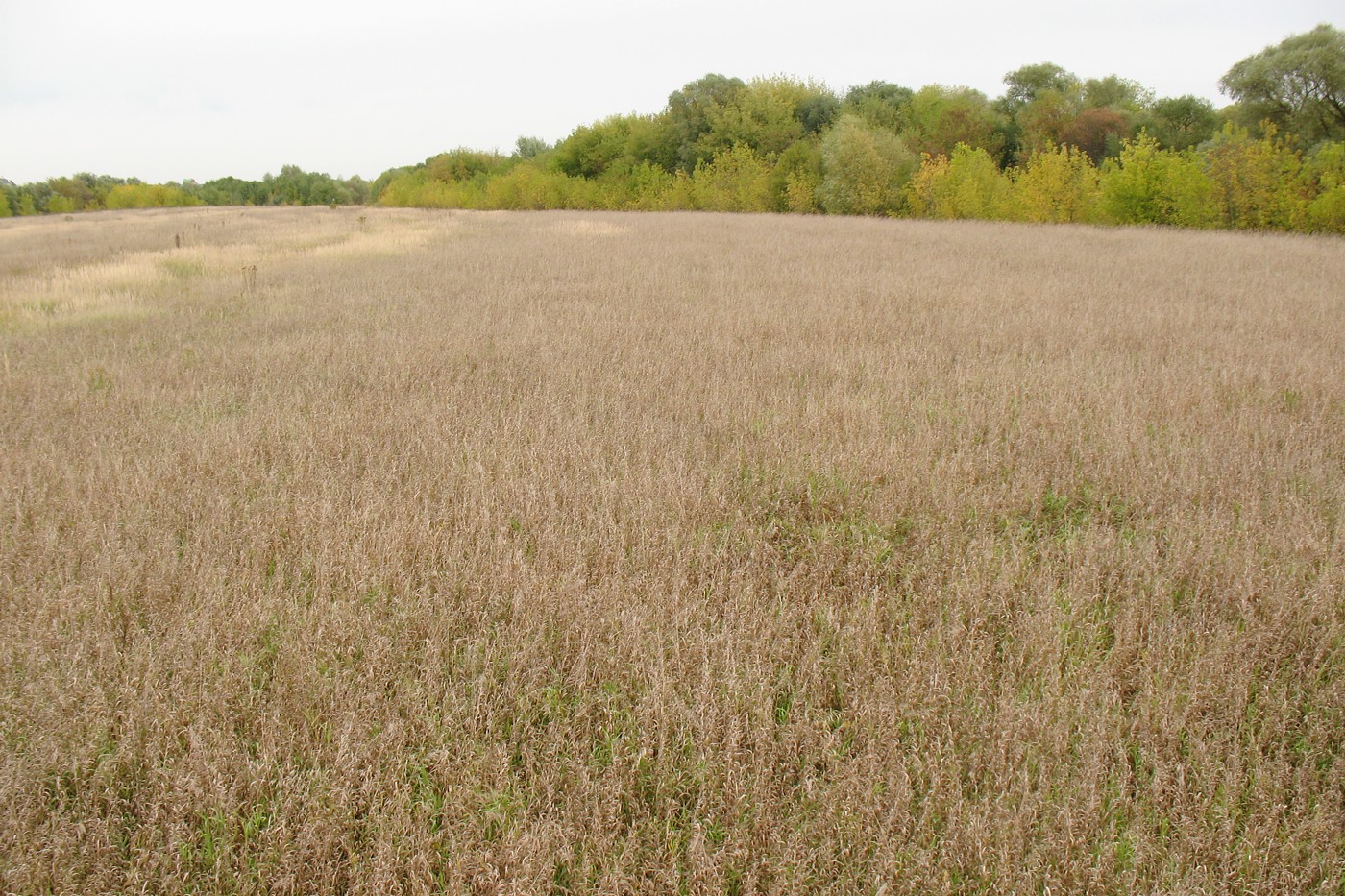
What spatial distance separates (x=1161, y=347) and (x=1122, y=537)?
515 centimetres

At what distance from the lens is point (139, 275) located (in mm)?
12602

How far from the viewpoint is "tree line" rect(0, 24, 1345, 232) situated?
70.7 ft

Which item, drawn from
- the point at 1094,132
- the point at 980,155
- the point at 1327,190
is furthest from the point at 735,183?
the point at 1327,190

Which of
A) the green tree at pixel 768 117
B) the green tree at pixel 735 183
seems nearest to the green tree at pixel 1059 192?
the green tree at pixel 735 183

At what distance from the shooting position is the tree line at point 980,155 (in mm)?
21547

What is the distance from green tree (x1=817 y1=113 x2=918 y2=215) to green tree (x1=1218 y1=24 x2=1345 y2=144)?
14.7 meters

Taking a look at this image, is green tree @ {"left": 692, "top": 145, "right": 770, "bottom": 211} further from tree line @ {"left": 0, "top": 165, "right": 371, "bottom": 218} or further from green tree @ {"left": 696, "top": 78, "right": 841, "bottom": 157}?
tree line @ {"left": 0, "top": 165, "right": 371, "bottom": 218}

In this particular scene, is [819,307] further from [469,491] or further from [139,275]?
[139,275]

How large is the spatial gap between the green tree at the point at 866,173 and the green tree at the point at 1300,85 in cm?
1467

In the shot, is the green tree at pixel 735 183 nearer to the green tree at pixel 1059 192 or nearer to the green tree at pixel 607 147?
the green tree at pixel 607 147

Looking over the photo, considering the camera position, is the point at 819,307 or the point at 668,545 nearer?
the point at 668,545

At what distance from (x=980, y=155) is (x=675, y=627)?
3296 centimetres

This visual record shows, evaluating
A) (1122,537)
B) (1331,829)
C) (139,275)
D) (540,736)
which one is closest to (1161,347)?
(1122,537)

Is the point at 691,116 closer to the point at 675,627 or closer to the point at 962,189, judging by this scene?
the point at 962,189
